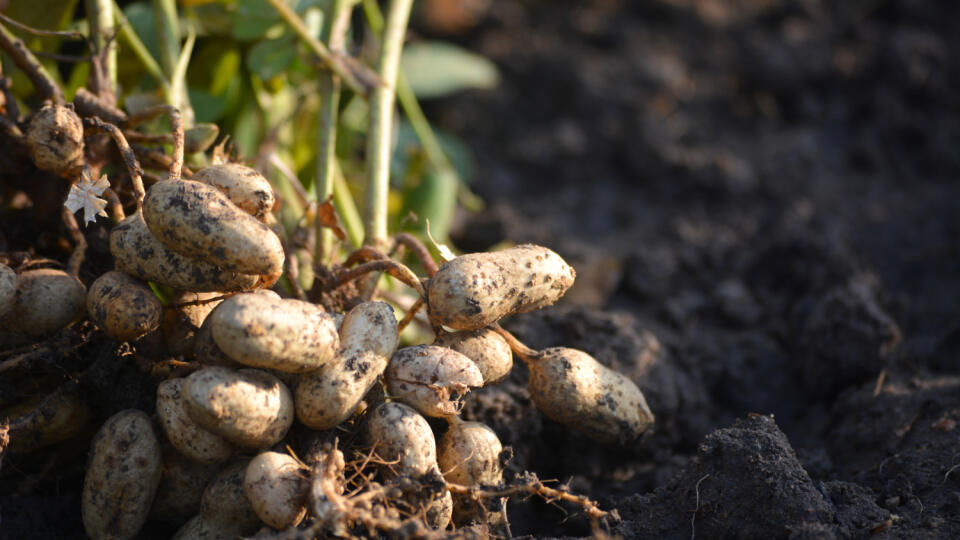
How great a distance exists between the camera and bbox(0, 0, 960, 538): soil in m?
1.26

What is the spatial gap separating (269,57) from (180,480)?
98cm

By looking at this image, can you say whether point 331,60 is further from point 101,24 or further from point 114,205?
point 114,205

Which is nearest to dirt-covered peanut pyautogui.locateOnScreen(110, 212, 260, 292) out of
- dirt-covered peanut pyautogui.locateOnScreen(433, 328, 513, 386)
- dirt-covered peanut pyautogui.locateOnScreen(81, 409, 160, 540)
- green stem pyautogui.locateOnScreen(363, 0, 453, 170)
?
dirt-covered peanut pyautogui.locateOnScreen(81, 409, 160, 540)

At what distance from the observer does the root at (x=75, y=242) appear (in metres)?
1.31

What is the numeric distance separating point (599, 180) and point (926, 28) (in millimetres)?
1562

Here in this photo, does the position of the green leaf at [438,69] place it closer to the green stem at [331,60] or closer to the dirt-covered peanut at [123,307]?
the green stem at [331,60]

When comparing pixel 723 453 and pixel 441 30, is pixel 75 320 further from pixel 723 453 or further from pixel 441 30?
pixel 441 30

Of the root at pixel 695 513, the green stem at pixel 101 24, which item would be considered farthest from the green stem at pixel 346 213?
the root at pixel 695 513

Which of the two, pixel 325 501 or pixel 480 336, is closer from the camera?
pixel 325 501

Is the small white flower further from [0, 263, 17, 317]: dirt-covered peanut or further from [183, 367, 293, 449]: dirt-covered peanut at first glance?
[183, 367, 293, 449]: dirt-covered peanut

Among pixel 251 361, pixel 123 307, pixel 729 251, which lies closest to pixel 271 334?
pixel 251 361

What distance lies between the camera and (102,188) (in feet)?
4.16

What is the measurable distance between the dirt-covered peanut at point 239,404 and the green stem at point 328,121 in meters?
0.42

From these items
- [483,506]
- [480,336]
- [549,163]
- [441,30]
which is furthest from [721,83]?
[483,506]
